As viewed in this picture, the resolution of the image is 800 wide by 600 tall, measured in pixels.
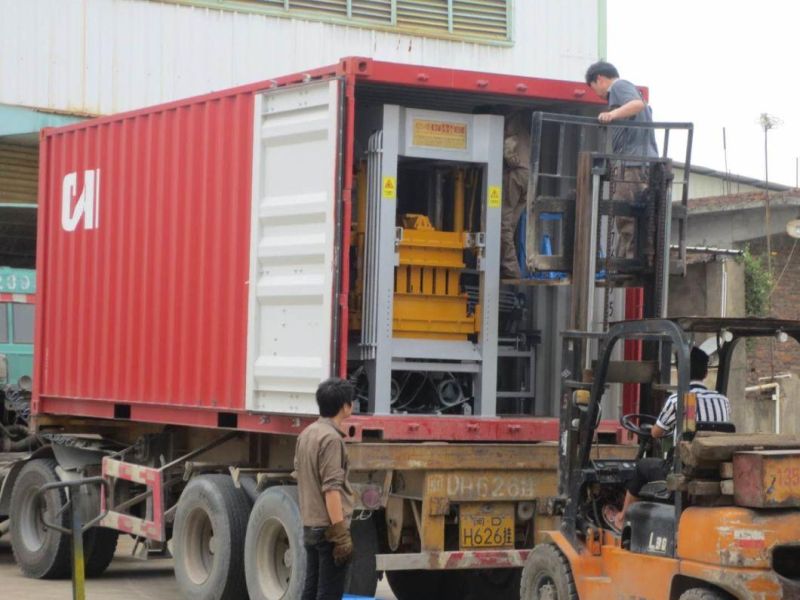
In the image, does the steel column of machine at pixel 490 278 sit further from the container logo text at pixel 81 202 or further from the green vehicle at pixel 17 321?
the green vehicle at pixel 17 321

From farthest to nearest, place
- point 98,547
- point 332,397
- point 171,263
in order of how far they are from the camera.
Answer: point 98,547 → point 171,263 → point 332,397

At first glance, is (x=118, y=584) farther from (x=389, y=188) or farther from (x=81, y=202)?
(x=389, y=188)

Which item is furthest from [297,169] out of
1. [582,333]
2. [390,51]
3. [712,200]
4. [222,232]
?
[390,51]

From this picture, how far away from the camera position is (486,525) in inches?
386

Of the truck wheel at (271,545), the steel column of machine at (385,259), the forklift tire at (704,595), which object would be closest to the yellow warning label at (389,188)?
the steel column of machine at (385,259)

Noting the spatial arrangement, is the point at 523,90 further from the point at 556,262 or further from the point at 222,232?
the point at 222,232

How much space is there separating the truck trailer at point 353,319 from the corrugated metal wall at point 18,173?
10.3 metres

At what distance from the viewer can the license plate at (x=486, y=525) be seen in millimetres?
9742

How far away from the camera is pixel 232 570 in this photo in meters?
10.5

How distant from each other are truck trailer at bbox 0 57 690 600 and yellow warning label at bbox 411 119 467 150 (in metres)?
0.02

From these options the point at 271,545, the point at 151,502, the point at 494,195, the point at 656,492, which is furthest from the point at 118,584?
the point at 656,492

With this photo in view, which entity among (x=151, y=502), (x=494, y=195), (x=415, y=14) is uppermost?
(x=415, y=14)

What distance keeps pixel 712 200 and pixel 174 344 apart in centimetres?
1177

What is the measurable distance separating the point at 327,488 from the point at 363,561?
200cm
